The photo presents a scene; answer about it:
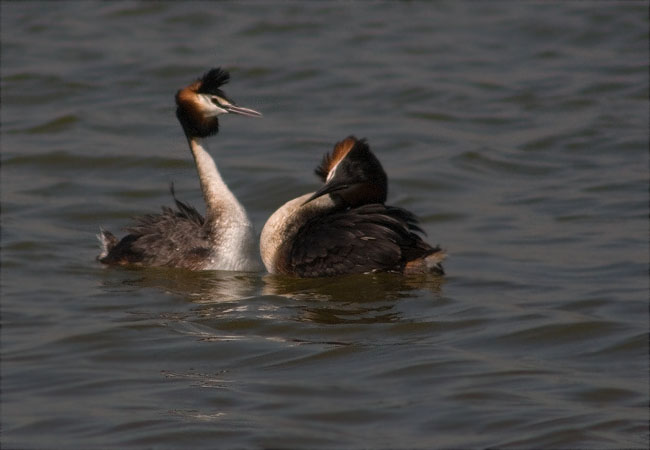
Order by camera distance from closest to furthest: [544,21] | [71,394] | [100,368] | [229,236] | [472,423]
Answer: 1. [472,423]
2. [71,394]
3. [100,368]
4. [229,236]
5. [544,21]

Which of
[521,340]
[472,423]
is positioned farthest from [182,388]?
[521,340]

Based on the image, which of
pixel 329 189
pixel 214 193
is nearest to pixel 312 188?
pixel 214 193

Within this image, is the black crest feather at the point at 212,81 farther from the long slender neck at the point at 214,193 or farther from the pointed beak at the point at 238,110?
the long slender neck at the point at 214,193

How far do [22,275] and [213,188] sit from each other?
173 cm

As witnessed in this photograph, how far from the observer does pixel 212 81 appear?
11.0m

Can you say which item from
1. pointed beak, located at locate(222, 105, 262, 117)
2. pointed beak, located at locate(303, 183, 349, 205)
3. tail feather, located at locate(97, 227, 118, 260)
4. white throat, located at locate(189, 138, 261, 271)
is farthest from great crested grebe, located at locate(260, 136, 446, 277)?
tail feather, located at locate(97, 227, 118, 260)

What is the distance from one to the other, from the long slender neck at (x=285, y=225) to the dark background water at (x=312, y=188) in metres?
0.20

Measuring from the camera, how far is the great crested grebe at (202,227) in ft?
36.1

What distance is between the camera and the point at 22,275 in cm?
1112

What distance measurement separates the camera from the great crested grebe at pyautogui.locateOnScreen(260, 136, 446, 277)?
34.0ft

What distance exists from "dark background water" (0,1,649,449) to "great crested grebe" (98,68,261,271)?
17cm

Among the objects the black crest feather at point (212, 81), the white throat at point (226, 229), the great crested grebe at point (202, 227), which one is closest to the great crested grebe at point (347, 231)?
the white throat at point (226, 229)

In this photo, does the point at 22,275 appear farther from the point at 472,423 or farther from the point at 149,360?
the point at 472,423

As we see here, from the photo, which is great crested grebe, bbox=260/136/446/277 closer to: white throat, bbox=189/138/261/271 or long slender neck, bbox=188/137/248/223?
white throat, bbox=189/138/261/271
